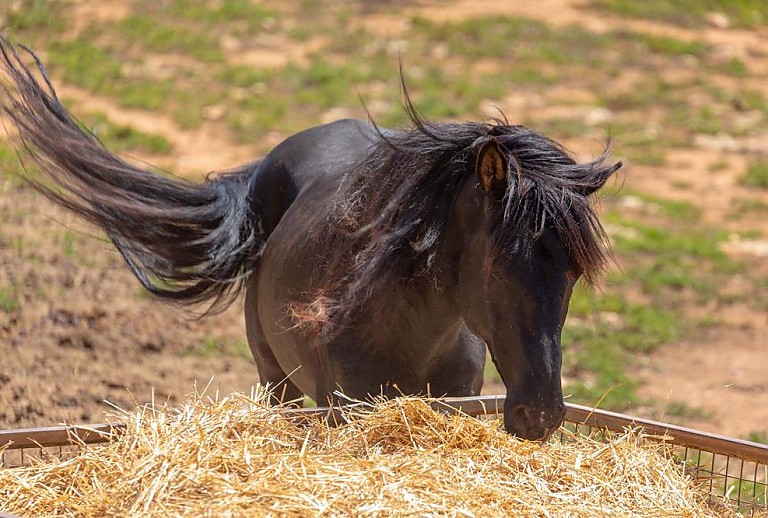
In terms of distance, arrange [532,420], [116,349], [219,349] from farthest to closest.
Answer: [219,349] → [116,349] → [532,420]

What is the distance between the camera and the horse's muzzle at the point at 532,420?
2.68 metres

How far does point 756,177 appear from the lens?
10.7 m

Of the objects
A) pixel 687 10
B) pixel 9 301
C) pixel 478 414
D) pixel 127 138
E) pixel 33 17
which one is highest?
pixel 33 17

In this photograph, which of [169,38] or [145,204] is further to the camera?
[169,38]

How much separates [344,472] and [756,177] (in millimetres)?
9136

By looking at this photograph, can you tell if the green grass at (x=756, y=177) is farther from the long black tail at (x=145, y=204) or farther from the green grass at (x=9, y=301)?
the long black tail at (x=145, y=204)

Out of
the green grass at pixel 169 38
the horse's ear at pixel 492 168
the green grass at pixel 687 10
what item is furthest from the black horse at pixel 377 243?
the green grass at pixel 687 10

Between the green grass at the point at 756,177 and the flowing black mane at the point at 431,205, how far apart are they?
8200mm

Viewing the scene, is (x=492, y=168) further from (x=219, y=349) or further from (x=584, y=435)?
(x=219, y=349)

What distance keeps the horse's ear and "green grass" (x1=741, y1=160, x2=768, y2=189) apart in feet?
28.0

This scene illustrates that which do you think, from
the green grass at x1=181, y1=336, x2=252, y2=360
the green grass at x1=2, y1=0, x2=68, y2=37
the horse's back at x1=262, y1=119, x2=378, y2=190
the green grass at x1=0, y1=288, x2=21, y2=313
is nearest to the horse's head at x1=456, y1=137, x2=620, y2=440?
the horse's back at x1=262, y1=119, x2=378, y2=190

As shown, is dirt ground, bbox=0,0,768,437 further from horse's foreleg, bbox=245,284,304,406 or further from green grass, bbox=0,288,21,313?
horse's foreleg, bbox=245,284,304,406

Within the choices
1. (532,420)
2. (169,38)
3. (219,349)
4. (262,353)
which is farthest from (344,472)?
(169,38)

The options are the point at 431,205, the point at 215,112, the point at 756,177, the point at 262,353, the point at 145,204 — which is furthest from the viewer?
the point at 215,112
